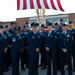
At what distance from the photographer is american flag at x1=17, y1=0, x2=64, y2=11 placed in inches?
441

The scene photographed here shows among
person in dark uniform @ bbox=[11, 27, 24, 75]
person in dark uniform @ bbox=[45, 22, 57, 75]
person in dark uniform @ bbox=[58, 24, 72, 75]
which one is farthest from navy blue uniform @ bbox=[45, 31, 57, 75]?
person in dark uniform @ bbox=[11, 27, 24, 75]

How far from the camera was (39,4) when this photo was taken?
37.7 feet

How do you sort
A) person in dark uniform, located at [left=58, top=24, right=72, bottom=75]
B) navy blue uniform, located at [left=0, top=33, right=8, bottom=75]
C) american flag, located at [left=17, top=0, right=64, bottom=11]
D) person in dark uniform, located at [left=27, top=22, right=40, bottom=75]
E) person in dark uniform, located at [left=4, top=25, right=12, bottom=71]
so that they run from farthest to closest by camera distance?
american flag, located at [left=17, top=0, right=64, bottom=11], person in dark uniform, located at [left=4, top=25, right=12, bottom=71], navy blue uniform, located at [left=0, top=33, right=8, bottom=75], person in dark uniform, located at [left=27, top=22, right=40, bottom=75], person in dark uniform, located at [left=58, top=24, right=72, bottom=75]

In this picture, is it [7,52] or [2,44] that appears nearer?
[2,44]

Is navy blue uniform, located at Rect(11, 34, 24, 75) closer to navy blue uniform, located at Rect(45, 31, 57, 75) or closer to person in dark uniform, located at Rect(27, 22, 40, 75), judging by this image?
person in dark uniform, located at Rect(27, 22, 40, 75)

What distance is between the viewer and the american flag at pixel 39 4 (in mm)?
11203

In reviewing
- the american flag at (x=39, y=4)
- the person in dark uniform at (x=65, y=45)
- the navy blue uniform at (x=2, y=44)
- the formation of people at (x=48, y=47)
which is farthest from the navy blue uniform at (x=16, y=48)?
the american flag at (x=39, y=4)

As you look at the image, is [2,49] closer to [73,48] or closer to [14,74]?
[14,74]

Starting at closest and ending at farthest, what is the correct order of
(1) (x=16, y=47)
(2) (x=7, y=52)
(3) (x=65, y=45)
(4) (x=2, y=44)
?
(3) (x=65, y=45) → (1) (x=16, y=47) → (4) (x=2, y=44) → (2) (x=7, y=52)

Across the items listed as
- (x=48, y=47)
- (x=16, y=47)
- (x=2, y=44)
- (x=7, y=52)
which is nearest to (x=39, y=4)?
(x=7, y=52)

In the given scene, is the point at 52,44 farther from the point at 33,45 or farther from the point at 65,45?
the point at 33,45

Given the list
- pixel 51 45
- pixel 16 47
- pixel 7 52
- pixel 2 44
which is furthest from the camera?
pixel 7 52

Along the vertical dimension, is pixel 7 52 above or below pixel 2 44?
below

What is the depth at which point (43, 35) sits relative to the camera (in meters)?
6.80
